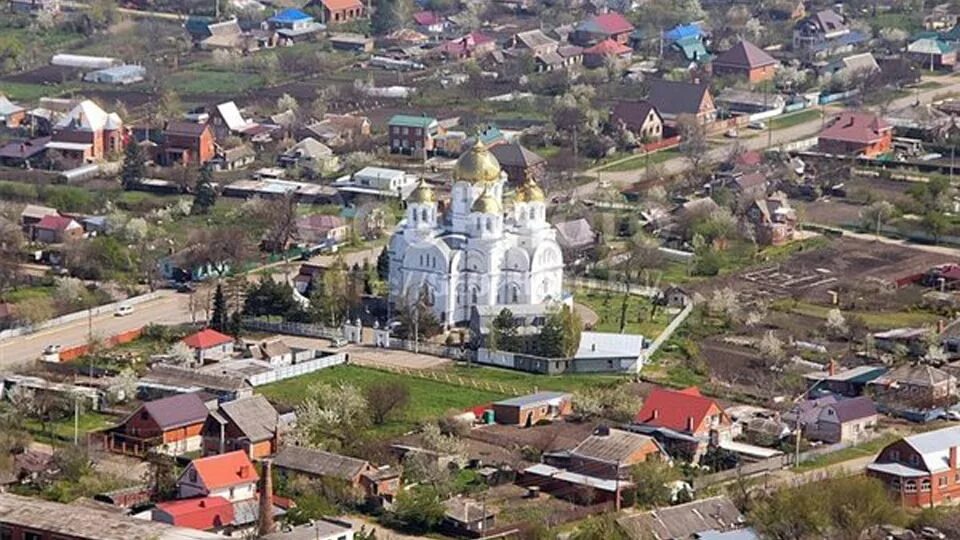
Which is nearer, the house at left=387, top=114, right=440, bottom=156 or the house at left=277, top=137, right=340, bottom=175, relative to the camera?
the house at left=277, top=137, right=340, bottom=175

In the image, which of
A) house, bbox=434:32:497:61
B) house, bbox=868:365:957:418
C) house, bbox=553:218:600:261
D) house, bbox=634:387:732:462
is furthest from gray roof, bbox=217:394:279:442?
house, bbox=434:32:497:61

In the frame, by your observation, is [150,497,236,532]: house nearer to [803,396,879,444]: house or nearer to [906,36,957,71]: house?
[803,396,879,444]: house

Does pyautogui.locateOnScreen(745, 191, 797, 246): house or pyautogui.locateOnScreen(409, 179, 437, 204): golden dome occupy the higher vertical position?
pyautogui.locateOnScreen(409, 179, 437, 204): golden dome

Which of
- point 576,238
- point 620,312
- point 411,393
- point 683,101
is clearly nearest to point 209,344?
point 411,393

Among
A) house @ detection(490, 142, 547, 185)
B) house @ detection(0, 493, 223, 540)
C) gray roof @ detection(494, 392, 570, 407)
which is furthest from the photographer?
house @ detection(490, 142, 547, 185)

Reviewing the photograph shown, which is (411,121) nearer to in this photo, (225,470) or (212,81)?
(212,81)

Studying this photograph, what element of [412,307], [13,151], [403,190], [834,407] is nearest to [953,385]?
[834,407]

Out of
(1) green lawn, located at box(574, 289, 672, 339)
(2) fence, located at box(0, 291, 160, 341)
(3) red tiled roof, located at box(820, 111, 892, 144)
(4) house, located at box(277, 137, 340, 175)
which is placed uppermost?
(3) red tiled roof, located at box(820, 111, 892, 144)
